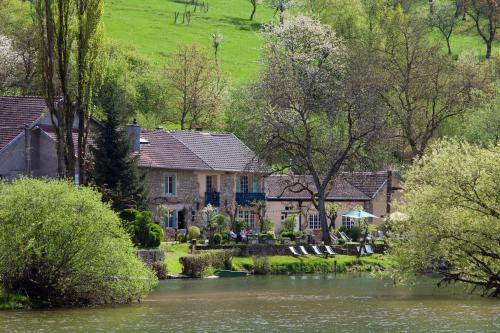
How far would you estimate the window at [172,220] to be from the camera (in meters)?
77.8

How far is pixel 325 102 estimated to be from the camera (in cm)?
7756

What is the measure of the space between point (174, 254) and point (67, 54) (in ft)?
50.8

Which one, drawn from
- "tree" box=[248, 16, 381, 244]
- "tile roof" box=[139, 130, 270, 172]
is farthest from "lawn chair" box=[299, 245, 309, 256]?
"tile roof" box=[139, 130, 270, 172]

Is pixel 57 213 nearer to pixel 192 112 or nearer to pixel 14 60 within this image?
pixel 14 60

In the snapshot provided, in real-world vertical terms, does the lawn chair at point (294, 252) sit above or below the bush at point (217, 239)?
below

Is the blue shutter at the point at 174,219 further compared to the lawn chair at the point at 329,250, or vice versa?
the blue shutter at the point at 174,219

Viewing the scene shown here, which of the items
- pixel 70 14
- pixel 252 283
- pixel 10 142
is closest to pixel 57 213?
pixel 70 14

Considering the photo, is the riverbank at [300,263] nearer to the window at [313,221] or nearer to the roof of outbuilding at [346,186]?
the window at [313,221]

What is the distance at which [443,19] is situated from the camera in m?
150

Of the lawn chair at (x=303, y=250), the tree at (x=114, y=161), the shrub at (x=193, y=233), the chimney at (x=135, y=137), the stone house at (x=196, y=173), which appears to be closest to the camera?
the tree at (x=114, y=161)

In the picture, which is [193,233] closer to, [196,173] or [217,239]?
[217,239]

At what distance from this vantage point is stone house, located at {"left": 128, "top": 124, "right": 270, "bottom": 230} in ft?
254

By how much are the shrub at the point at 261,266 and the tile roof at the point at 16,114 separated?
14.4 m

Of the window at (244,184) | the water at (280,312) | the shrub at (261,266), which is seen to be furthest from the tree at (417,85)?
the water at (280,312)
